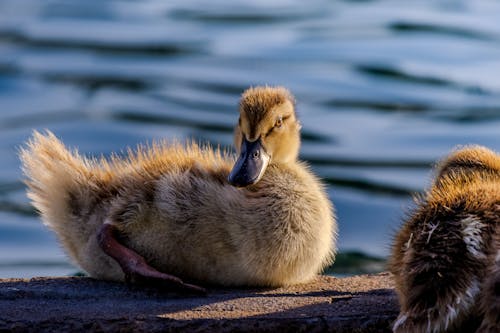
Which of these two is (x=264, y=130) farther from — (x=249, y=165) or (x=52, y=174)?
(x=52, y=174)

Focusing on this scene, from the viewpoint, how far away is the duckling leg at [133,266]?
4.39 metres

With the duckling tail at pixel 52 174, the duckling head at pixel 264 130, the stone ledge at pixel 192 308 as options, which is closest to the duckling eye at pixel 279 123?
the duckling head at pixel 264 130

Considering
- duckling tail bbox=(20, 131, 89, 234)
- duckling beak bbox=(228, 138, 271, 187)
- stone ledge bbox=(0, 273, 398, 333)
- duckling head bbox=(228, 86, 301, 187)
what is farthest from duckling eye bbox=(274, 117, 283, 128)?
duckling tail bbox=(20, 131, 89, 234)

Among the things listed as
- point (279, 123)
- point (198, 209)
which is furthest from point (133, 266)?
point (279, 123)

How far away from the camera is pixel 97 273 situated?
4797mm

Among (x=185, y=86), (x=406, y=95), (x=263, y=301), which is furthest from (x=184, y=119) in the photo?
(x=263, y=301)

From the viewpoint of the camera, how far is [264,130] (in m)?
4.89

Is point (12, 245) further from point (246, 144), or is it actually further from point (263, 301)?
point (263, 301)

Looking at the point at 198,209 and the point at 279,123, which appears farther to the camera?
the point at 279,123

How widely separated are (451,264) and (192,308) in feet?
3.09

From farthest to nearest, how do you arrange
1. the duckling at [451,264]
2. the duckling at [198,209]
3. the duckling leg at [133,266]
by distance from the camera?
the duckling at [198,209], the duckling leg at [133,266], the duckling at [451,264]

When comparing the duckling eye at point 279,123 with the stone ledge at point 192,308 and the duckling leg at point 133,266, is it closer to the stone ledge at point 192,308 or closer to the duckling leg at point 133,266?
the stone ledge at point 192,308

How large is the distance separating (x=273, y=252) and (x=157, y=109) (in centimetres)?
573

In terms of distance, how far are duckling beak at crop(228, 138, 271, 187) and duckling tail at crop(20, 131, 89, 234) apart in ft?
2.11
